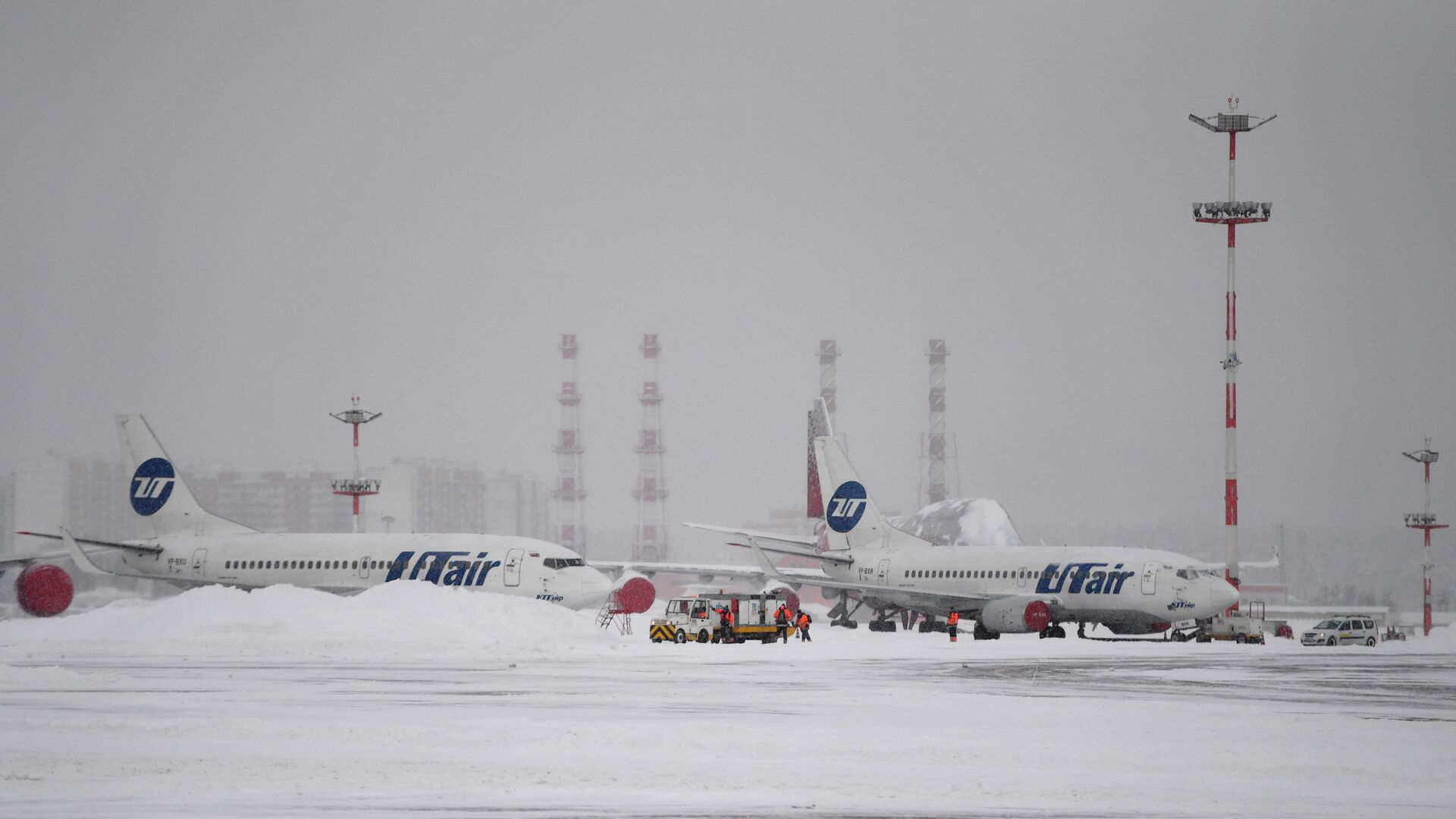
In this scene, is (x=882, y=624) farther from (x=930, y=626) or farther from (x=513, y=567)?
(x=513, y=567)

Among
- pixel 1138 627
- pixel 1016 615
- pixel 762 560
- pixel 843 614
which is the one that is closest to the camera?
pixel 1016 615

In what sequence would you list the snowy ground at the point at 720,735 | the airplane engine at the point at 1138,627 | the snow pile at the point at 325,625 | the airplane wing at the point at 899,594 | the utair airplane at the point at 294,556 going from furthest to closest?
the airplane wing at the point at 899,594, the utair airplane at the point at 294,556, the airplane engine at the point at 1138,627, the snow pile at the point at 325,625, the snowy ground at the point at 720,735

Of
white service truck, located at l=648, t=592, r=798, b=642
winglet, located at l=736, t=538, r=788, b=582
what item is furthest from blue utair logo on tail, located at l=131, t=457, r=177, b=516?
winglet, located at l=736, t=538, r=788, b=582

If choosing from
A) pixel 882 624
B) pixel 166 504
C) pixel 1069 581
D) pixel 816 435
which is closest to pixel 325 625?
pixel 166 504

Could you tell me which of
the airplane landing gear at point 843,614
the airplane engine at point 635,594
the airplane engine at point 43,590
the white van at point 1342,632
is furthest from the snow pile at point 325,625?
the white van at point 1342,632

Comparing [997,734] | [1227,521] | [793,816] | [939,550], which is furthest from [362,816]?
[1227,521]

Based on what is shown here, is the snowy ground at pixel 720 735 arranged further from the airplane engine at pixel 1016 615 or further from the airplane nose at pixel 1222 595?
the airplane engine at pixel 1016 615

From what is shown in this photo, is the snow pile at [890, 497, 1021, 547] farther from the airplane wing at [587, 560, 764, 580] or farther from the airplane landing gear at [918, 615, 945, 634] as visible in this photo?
the airplane landing gear at [918, 615, 945, 634]

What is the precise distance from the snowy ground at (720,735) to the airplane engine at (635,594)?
26.3 metres

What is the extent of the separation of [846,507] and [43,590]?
34775mm

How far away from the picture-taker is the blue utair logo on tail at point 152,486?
68.9 m

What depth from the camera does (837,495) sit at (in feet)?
231

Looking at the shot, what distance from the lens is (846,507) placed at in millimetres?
69812

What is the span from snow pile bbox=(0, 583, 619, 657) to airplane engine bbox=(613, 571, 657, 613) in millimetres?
14957
